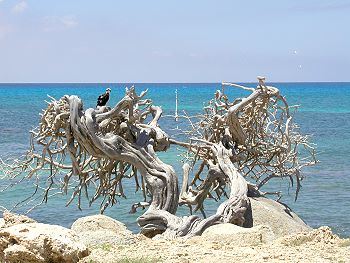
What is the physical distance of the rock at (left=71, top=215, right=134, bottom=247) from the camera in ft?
28.8

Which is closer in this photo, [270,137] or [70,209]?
[270,137]

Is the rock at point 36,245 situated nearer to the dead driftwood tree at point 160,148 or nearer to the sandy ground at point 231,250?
the sandy ground at point 231,250

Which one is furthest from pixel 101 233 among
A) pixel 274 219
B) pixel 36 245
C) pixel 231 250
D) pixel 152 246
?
pixel 274 219

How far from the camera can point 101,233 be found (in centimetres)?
899

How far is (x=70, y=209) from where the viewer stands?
1862 cm

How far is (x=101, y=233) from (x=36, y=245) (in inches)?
74.3

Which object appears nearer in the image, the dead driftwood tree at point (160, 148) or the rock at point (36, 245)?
the rock at point (36, 245)

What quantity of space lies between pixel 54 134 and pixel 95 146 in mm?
810

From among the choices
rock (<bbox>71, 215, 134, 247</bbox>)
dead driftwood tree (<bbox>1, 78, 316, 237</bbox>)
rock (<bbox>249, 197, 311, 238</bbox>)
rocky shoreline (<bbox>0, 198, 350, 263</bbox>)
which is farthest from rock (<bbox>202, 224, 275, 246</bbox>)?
rock (<bbox>249, 197, 311, 238</bbox>)

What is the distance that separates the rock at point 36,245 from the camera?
7.16 m

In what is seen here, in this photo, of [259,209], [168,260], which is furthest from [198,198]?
[168,260]

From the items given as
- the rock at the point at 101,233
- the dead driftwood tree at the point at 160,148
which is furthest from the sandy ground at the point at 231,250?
the dead driftwood tree at the point at 160,148

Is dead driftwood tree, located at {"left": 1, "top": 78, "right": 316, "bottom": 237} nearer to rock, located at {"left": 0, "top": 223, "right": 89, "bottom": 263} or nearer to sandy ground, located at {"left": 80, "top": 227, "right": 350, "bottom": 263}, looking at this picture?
sandy ground, located at {"left": 80, "top": 227, "right": 350, "bottom": 263}

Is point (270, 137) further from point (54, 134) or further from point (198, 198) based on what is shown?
point (54, 134)
